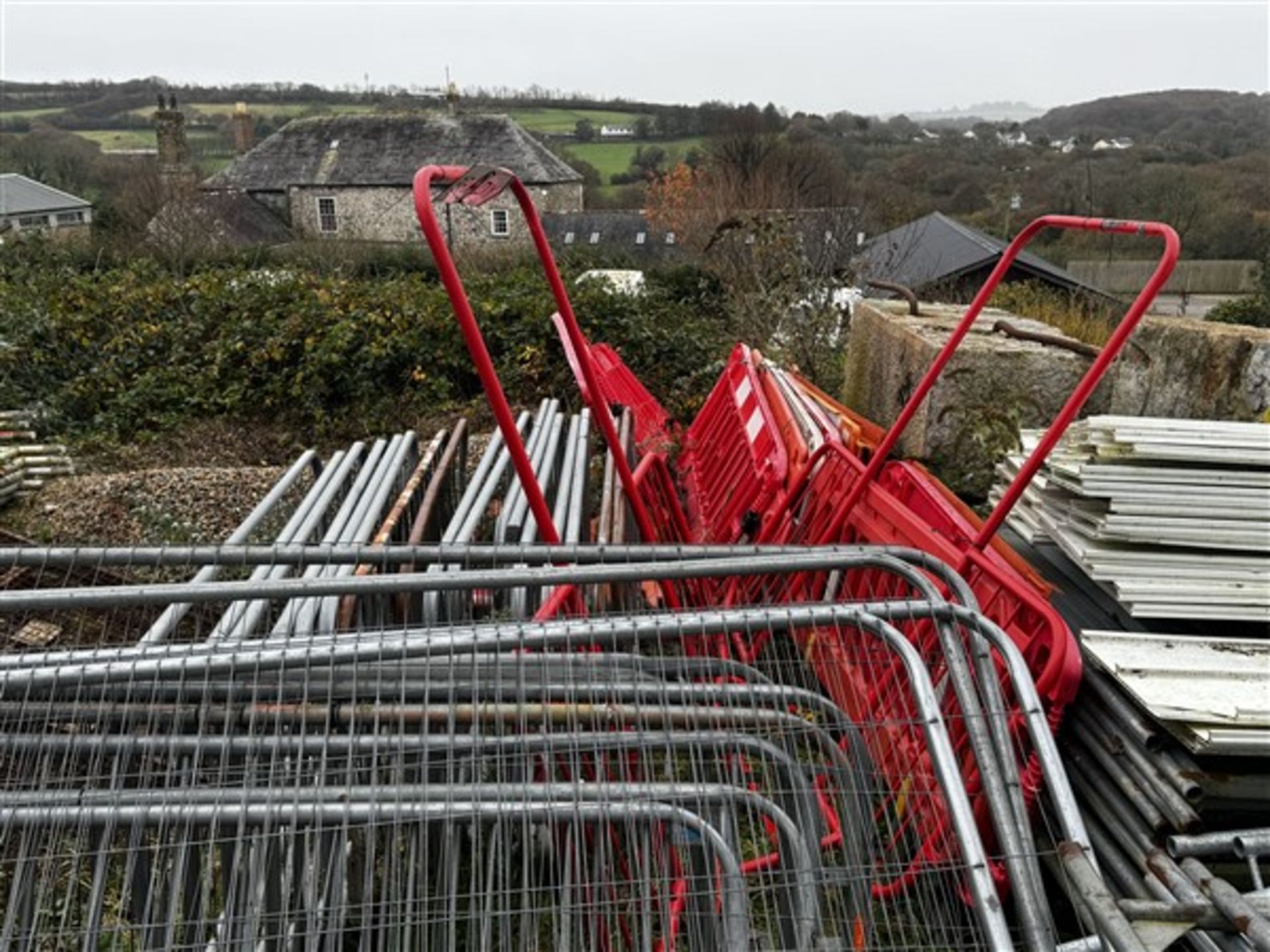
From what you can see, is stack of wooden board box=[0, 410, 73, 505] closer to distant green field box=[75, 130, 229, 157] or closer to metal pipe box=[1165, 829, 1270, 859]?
metal pipe box=[1165, 829, 1270, 859]

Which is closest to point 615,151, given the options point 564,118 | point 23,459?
point 564,118

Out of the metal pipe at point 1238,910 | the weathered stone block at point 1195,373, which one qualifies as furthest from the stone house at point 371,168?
the metal pipe at point 1238,910

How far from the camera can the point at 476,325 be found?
2842mm

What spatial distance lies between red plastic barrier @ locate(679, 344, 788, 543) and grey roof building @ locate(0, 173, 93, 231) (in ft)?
113

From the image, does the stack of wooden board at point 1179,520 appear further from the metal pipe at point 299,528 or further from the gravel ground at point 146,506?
the gravel ground at point 146,506

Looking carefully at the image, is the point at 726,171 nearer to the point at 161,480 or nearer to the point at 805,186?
the point at 805,186

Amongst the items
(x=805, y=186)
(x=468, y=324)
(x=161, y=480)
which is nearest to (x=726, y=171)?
(x=805, y=186)

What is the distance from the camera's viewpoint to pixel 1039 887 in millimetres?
1811

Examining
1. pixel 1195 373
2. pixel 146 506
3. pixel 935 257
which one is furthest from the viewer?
pixel 935 257

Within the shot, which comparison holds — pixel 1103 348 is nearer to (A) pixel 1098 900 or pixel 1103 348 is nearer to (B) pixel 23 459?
(A) pixel 1098 900

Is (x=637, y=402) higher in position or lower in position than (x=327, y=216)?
higher

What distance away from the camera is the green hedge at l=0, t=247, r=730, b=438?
9094 millimetres

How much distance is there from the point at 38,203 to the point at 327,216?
39.2ft

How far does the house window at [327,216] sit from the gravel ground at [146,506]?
34538 mm
